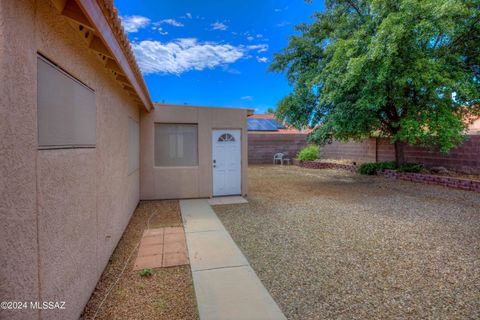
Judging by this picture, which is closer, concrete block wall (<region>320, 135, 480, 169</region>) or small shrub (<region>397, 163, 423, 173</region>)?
concrete block wall (<region>320, 135, 480, 169</region>)

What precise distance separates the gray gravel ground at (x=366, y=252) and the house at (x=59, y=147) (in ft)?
6.97

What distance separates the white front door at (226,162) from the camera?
332 inches

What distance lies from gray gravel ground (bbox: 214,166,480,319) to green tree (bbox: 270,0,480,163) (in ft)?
Answer: 10.1

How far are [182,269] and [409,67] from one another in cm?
917

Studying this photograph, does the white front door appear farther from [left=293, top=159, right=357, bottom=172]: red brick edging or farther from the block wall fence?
the block wall fence

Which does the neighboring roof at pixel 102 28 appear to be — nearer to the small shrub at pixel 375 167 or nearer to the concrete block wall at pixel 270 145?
the small shrub at pixel 375 167

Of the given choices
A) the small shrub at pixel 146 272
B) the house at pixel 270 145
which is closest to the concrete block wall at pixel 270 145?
the house at pixel 270 145

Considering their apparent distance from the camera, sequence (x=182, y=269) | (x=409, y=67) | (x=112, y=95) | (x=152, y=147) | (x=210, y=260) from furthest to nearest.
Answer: (x=409, y=67) → (x=152, y=147) → (x=112, y=95) → (x=210, y=260) → (x=182, y=269)

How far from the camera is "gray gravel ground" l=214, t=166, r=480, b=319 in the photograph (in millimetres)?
2846

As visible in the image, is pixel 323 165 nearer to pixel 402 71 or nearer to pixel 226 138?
pixel 402 71

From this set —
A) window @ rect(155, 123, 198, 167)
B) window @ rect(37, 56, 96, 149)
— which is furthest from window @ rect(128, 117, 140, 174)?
window @ rect(37, 56, 96, 149)

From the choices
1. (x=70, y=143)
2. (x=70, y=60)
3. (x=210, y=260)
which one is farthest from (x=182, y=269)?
(x=70, y=60)

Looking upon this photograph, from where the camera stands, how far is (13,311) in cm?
158

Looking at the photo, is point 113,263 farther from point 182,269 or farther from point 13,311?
point 13,311
